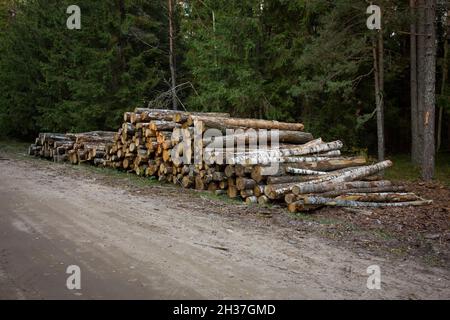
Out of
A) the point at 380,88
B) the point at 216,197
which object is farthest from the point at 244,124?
the point at 380,88

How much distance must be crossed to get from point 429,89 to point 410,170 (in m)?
4.21

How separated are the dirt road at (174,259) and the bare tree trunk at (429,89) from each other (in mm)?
8607

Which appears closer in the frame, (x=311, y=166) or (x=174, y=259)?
(x=174, y=259)

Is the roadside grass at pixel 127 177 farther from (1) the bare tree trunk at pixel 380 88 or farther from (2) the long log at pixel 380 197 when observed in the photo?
(1) the bare tree trunk at pixel 380 88

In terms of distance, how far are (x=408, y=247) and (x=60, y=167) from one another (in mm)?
12112

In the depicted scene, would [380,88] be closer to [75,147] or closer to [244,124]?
[244,124]

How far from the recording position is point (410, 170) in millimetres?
16578

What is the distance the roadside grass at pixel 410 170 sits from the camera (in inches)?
582

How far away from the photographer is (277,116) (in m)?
18.1

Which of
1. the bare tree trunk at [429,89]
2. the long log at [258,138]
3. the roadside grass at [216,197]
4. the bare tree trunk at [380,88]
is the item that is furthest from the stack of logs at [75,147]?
the bare tree trunk at [429,89]

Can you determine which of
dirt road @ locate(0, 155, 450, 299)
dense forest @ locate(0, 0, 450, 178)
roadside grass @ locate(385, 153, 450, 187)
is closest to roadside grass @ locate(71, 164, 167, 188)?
dirt road @ locate(0, 155, 450, 299)

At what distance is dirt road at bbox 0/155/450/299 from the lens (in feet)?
14.5

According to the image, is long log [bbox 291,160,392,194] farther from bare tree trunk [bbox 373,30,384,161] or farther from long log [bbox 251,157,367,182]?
bare tree trunk [bbox 373,30,384,161]
